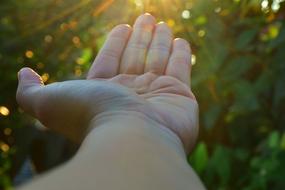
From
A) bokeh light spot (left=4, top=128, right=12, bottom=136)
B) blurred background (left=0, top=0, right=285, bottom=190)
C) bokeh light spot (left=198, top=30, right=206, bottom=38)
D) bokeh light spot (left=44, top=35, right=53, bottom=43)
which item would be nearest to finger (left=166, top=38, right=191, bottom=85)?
blurred background (left=0, top=0, right=285, bottom=190)

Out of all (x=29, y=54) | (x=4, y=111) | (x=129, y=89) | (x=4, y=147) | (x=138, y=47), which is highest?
(x=129, y=89)

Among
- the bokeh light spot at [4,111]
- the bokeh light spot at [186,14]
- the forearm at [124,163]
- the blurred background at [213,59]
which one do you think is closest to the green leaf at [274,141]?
the blurred background at [213,59]

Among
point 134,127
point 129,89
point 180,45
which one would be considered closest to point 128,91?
point 129,89

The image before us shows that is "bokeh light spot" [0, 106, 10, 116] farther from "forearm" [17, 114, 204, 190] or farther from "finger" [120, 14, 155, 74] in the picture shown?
"forearm" [17, 114, 204, 190]

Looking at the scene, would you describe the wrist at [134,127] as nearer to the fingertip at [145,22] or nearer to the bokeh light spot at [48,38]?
the fingertip at [145,22]

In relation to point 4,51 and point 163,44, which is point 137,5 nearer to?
point 163,44

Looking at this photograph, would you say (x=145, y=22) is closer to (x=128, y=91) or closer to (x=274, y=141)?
(x=128, y=91)

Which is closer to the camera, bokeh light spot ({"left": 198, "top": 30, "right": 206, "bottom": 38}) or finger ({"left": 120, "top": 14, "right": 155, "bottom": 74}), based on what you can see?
finger ({"left": 120, "top": 14, "right": 155, "bottom": 74})
